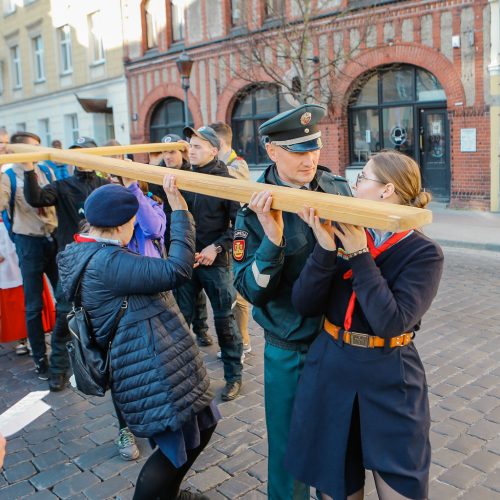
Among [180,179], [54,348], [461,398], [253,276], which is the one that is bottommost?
[461,398]

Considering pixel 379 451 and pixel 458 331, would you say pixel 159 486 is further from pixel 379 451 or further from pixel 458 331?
pixel 458 331

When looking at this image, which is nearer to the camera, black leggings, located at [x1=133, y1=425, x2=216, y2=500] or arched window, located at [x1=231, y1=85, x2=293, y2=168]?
black leggings, located at [x1=133, y1=425, x2=216, y2=500]

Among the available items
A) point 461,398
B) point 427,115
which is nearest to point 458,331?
point 461,398

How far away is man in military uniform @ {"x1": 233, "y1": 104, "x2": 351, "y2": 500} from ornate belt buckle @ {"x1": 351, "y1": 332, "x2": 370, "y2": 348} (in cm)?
32

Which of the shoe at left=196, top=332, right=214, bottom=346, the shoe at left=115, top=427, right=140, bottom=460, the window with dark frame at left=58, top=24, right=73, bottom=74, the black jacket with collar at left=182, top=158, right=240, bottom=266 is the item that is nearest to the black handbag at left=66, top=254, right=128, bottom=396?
the shoe at left=115, top=427, right=140, bottom=460

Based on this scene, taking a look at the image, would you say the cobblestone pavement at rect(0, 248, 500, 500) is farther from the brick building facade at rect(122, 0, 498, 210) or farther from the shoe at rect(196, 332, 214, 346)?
the brick building facade at rect(122, 0, 498, 210)

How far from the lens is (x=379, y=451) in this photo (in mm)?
2150

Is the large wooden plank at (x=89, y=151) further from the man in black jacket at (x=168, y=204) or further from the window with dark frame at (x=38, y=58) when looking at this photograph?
the window with dark frame at (x=38, y=58)

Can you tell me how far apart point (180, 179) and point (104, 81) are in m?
23.0

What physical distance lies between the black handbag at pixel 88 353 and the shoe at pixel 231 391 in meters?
1.64

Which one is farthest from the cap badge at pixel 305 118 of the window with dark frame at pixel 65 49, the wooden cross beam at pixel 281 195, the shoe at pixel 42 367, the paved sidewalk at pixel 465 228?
the window with dark frame at pixel 65 49

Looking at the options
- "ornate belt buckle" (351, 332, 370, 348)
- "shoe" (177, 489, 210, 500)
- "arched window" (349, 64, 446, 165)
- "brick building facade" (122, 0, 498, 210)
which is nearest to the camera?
"ornate belt buckle" (351, 332, 370, 348)

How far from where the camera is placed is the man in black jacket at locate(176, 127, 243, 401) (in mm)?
4492

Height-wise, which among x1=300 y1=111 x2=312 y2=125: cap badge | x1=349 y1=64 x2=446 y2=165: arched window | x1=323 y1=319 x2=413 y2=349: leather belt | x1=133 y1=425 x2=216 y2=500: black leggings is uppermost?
x1=349 y1=64 x2=446 y2=165: arched window
